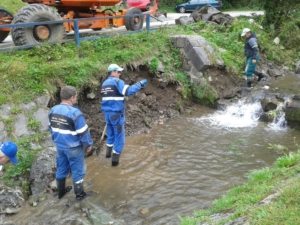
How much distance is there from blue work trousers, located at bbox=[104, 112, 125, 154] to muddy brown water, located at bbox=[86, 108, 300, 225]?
46 centimetres

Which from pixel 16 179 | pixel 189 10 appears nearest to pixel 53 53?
pixel 16 179

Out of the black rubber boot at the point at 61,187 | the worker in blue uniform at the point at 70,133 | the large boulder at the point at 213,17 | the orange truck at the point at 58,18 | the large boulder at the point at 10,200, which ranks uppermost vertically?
the orange truck at the point at 58,18

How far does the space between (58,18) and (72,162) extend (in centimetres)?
574

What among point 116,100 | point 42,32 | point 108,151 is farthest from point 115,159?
point 42,32

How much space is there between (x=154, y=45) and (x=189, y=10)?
74.3ft

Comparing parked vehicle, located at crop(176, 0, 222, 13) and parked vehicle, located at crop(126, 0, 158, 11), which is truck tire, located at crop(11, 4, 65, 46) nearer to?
parked vehicle, located at crop(126, 0, 158, 11)

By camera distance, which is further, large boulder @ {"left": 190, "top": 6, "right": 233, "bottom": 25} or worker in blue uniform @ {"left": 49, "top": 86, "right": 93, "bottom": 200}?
large boulder @ {"left": 190, "top": 6, "right": 233, "bottom": 25}

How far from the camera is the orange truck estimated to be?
35.4ft

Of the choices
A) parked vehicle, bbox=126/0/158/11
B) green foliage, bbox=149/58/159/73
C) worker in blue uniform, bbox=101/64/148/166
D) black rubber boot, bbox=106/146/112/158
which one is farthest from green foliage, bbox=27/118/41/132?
parked vehicle, bbox=126/0/158/11

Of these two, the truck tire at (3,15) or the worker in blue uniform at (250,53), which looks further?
the worker in blue uniform at (250,53)

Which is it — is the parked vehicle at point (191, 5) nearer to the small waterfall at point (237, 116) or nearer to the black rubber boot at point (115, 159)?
the small waterfall at point (237, 116)

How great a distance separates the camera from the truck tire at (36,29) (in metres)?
10.8

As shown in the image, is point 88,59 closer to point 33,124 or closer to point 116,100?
point 33,124

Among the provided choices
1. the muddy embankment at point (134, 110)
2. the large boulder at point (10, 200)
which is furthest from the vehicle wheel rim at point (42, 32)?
the large boulder at point (10, 200)
